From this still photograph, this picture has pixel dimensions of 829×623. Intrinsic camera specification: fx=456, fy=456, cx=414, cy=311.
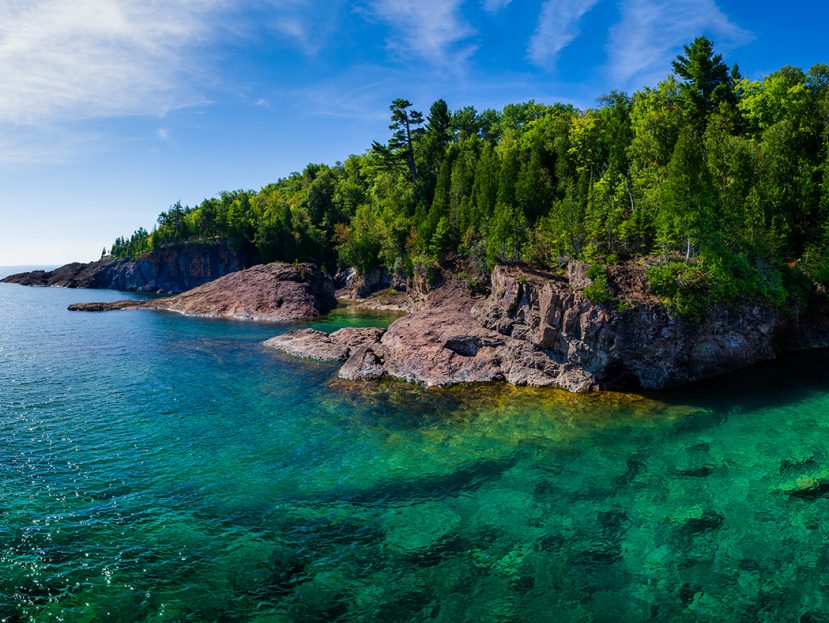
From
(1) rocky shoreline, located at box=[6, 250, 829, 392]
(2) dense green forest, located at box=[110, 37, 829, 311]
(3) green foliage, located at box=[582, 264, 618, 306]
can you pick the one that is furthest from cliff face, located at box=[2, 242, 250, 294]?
(3) green foliage, located at box=[582, 264, 618, 306]

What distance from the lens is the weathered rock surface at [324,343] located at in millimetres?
45250

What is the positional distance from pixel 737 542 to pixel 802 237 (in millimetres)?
39424

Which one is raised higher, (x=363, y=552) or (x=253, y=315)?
(x=253, y=315)

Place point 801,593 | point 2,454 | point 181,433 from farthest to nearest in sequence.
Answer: point 181,433
point 2,454
point 801,593

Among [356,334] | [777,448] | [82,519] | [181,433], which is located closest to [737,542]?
[777,448]

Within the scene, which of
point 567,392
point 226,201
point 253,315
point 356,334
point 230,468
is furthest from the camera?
point 226,201

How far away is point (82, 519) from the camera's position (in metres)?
18.2

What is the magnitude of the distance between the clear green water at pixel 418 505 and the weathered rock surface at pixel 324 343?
11.3 meters

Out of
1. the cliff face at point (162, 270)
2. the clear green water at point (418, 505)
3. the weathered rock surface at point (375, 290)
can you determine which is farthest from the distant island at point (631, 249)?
the cliff face at point (162, 270)

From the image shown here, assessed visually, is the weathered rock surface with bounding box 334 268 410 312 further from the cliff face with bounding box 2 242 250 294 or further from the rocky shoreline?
the cliff face with bounding box 2 242 250 294

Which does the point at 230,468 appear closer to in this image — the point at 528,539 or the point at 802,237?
the point at 528,539

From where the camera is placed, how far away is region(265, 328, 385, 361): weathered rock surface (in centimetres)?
4525

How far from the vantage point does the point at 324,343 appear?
4797 centimetres

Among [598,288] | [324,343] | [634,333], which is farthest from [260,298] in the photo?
[634,333]
